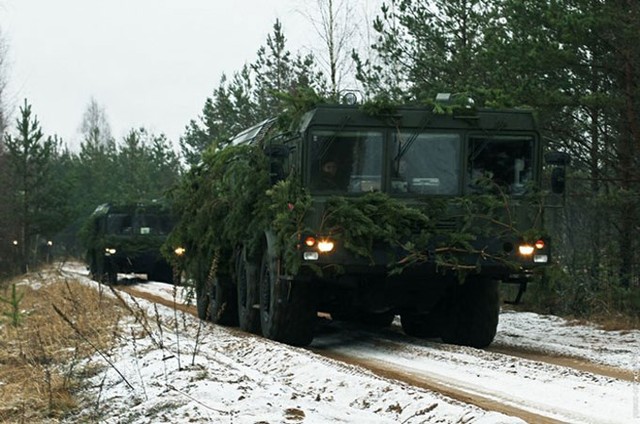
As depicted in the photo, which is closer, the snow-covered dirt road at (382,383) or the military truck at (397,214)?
the snow-covered dirt road at (382,383)

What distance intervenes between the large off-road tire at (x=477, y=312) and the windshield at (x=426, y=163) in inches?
53.0

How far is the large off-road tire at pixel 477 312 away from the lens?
1248 centimetres

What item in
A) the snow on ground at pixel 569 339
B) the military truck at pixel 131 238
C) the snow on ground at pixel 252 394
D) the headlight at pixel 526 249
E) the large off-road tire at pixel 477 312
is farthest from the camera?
the military truck at pixel 131 238

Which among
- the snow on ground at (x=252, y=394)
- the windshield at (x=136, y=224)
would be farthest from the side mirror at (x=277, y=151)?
the windshield at (x=136, y=224)

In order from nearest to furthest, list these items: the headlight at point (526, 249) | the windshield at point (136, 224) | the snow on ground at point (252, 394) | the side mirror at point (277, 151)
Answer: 1. the snow on ground at point (252, 394)
2. the headlight at point (526, 249)
3. the side mirror at point (277, 151)
4. the windshield at point (136, 224)

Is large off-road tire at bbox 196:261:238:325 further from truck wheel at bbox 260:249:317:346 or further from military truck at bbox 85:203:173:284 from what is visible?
military truck at bbox 85:203:173:284

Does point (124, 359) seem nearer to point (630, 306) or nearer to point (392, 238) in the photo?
point (392, 238)

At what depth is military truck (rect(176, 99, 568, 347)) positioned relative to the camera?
438 inches

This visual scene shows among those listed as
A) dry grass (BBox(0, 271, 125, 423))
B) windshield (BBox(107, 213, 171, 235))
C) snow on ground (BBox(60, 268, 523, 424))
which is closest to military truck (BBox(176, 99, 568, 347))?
snow on ground (BBox(60, 268, 523, 424))

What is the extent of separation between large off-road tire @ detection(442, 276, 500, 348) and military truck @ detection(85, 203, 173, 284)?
20.1 metres

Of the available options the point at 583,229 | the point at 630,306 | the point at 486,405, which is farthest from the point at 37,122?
the point at 486,405

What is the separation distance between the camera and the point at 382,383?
806 cm

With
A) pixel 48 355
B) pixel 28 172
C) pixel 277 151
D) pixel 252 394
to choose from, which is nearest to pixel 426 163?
pixel 277 151

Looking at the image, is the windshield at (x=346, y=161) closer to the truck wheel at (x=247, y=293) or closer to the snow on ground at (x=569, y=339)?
the truck wheel at (x=247, y=293)
